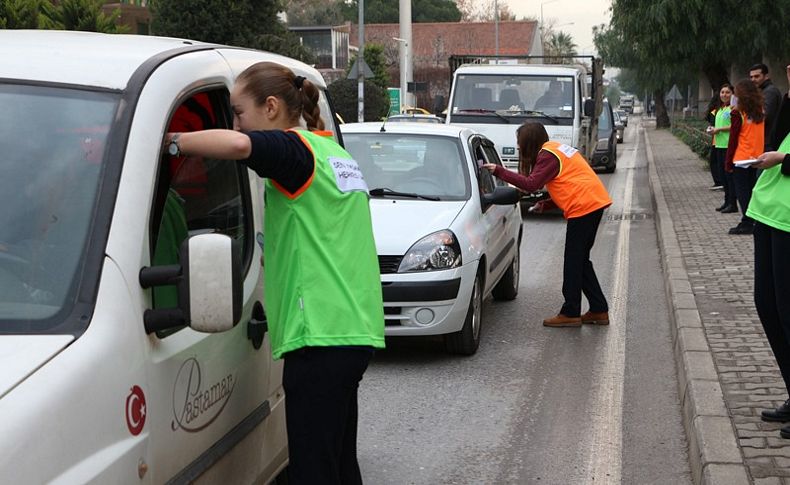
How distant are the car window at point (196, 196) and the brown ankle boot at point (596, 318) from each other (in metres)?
5.90

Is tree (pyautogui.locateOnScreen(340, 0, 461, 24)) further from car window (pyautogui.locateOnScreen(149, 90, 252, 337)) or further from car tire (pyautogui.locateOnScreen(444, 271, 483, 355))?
car window (pyautogui.locateOnScreen(149, 90, 252, 337))

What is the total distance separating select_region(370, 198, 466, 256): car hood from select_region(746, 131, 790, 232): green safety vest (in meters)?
2.92

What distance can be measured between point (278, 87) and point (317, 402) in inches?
39.2

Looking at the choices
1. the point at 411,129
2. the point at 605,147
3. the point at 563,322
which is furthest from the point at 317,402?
the point at 605,147

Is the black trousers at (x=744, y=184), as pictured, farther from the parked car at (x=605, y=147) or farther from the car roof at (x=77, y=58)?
the parked car at (x=605, y=147)

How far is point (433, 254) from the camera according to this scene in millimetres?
7766

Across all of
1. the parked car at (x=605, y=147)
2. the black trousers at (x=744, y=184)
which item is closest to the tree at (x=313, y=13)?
the parked car at (x=605, y=147)

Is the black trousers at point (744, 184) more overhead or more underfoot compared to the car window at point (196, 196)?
more underfoot

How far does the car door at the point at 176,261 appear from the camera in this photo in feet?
9.73

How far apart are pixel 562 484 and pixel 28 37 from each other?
3.40 meters

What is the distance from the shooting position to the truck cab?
18906 millimetres

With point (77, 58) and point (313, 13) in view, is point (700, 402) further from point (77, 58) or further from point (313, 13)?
point (313, 13)

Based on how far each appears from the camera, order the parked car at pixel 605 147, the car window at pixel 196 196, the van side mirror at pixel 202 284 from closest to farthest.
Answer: the van side mirror at pixel 202 284
the car window at pixel 196 196
the parked car at pixel 605 147

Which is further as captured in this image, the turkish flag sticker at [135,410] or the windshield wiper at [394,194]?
the windshield wiper at [394,194]
